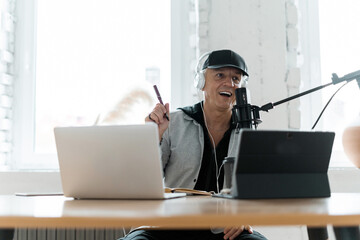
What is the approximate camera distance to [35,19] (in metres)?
3.04

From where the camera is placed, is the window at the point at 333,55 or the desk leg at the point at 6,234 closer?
the desk leg at the point at 6,234

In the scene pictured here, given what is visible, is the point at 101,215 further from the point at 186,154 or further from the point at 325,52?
the point at 325,52

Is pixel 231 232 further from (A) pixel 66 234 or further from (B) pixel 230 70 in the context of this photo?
(A) pixel 66 234

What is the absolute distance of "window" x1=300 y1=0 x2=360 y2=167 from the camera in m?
2.86

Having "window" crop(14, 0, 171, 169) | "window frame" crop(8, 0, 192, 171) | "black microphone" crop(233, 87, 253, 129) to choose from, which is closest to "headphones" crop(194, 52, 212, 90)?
"window frame" crop(8, 0, 192, 171)

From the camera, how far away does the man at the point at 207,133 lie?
2.12 metres

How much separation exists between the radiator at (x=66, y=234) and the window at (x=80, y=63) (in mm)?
471

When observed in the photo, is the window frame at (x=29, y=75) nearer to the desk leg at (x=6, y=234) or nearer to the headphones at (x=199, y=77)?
the headphones at (x=199, y=77)

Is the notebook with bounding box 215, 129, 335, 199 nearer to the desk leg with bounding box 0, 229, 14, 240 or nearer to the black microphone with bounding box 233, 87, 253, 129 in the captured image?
the black microphone with bounding box 233, 87, 253, 129

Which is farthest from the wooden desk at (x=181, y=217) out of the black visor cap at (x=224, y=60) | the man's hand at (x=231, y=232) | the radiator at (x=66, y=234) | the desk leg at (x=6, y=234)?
the radiator at (x=66, y=234)

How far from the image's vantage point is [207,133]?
7.28ft

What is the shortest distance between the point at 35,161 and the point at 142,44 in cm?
99

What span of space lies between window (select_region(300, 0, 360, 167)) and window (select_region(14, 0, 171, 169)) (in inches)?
34.7

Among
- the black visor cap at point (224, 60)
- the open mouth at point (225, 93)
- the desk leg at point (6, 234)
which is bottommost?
the desk leg at point (6, 234)
